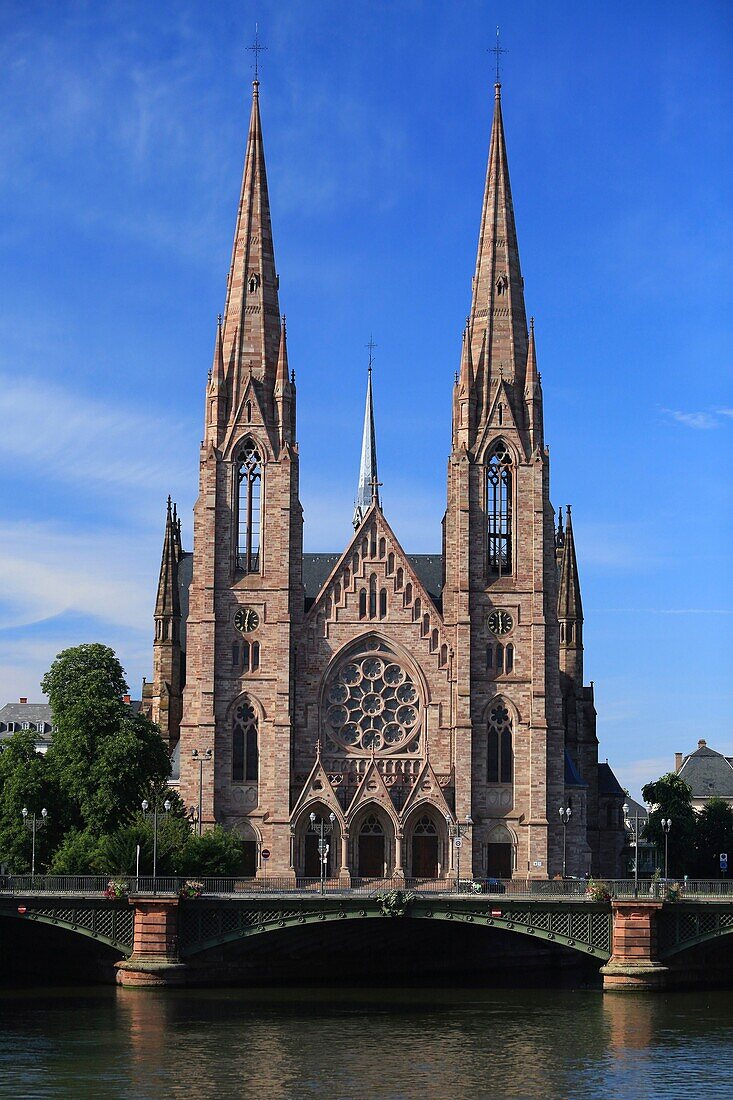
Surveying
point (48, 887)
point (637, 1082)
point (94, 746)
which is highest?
point (94, 746)

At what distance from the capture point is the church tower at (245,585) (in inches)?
4134

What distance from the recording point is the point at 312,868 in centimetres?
10581

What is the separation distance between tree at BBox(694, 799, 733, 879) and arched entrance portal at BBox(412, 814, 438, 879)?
35.1 meters

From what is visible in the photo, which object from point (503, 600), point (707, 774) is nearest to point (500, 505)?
point (503, 600)

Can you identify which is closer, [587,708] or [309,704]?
[309,704]

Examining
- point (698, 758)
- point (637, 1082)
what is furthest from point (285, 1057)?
point (698, 758)

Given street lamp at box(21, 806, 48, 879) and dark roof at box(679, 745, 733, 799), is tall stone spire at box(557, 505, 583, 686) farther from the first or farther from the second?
dark roof at box(679, 745, 733, 799)

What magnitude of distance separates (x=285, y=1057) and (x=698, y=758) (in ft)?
363

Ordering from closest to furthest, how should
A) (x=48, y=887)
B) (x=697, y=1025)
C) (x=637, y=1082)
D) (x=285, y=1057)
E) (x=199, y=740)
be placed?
(x=637, y=1082) < (x=285, y=1057) < (x=697, y=1025) < (x=48, y=887) < (x=199, y=740)

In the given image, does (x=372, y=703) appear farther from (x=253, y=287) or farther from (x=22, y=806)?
(x=253, y=287)

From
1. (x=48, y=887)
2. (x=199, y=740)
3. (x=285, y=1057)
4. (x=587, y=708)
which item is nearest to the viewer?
(x=285, y=1057)

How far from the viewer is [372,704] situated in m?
107

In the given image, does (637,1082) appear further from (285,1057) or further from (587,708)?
(587,708)

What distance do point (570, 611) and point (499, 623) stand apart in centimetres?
1483
